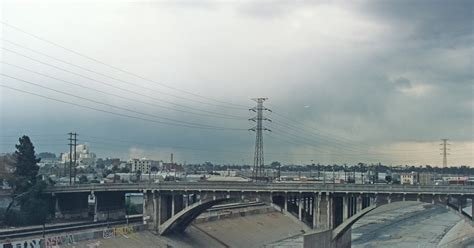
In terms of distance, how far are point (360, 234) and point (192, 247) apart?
44131 mm

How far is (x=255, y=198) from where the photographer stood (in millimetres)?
80375

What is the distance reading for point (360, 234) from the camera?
113750 millimetres

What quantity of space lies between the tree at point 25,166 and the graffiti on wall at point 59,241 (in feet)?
75.4

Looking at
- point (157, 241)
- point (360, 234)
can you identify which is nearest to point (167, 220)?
point (157, 241)

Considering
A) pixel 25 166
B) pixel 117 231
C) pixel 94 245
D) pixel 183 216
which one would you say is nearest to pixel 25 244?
pixel 94 245

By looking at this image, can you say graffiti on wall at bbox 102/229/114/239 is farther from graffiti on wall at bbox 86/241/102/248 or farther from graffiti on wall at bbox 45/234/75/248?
graffiti on wall at bbox 45/234/75/248

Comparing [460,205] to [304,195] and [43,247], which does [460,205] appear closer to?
[304,195]

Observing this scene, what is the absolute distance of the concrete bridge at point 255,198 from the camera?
238ft

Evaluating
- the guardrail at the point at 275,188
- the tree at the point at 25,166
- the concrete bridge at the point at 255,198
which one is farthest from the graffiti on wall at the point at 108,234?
the tree at the point at 25,166

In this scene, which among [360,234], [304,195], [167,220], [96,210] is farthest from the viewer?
[360,234]

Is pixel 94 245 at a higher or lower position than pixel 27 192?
lower

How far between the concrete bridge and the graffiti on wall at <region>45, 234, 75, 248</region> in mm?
17785

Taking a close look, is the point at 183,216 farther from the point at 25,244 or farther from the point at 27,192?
the point at 25,244

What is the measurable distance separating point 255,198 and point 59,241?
2657 cm
